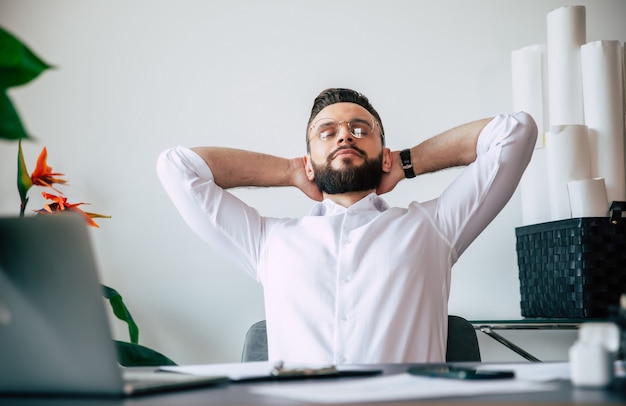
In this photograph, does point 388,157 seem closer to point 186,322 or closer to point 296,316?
point 296,316

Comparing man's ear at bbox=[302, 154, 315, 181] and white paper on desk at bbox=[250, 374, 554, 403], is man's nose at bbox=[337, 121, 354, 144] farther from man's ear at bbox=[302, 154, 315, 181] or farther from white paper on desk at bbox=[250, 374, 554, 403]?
white paper on desk at bbox=[250, 374, 554, 403]

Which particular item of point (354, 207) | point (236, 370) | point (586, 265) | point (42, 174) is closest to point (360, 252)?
point (354, 207)

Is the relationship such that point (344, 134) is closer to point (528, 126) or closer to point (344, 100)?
point (344, 100)

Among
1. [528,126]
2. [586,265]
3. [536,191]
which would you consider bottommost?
[586,265]

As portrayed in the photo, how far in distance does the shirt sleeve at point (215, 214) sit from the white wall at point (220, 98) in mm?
Result: 342

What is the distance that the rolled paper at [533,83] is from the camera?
1962 mm

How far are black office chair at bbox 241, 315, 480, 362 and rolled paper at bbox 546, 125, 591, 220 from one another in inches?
14.8

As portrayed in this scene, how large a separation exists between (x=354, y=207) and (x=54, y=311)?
126 cm

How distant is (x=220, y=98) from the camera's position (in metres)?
2.33

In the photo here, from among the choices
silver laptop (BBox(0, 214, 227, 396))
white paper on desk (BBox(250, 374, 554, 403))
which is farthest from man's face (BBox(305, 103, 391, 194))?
silver laptop (BBox(0, 214, 227, 396))

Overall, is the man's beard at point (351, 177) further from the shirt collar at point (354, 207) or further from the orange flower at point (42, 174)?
the orange flower at point (42, 174)

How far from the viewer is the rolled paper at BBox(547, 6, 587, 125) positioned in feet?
6.05

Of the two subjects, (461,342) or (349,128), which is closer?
(461,342)

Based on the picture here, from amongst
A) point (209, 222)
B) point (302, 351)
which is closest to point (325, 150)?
point (209, 222)
